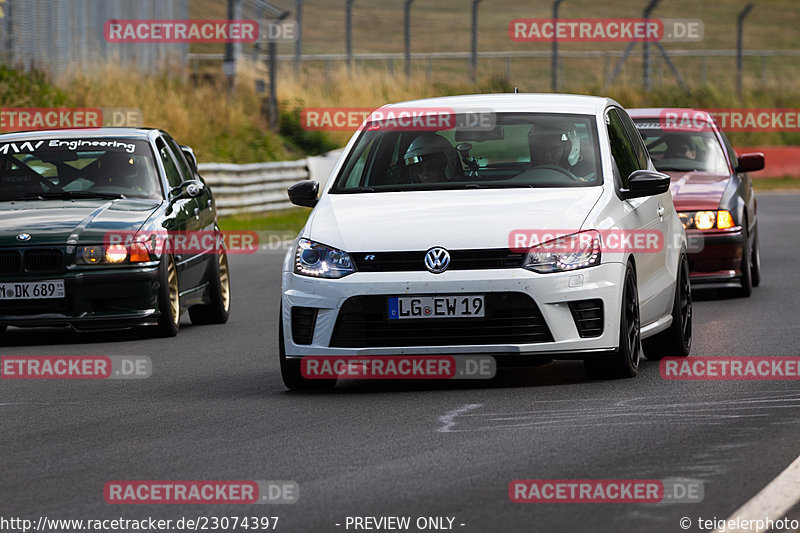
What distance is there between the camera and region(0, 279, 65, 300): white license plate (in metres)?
12.3

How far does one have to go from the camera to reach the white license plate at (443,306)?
8914 millimetres

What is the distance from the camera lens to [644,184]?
980 centimetres

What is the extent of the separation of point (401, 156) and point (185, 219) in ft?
12.2

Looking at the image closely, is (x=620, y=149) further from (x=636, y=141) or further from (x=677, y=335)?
(x=677, y=335)

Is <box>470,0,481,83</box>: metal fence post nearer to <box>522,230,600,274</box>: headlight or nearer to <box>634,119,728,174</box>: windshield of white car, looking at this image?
<box>634,119,728,174</box>: windshield of white car

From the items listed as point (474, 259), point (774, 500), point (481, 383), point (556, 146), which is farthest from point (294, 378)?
point (774, 500)

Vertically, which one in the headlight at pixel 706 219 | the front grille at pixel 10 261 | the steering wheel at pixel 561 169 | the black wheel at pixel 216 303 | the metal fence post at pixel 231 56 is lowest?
the black wheel at pixel 216 303

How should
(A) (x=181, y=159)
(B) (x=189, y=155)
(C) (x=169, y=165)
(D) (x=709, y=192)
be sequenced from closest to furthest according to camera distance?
(C) (x=169, y=165), (A) (x=181, y=159), (D) (x=709, y=192), (B) (x=189, y=155)

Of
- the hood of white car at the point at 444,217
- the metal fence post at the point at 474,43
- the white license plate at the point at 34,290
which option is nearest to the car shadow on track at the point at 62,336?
the white license plate at the point at 34,290

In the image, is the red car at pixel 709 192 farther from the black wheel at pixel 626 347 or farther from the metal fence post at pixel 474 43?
the metal fence post at pixel 474 43

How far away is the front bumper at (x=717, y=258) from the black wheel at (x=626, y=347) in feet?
17.5

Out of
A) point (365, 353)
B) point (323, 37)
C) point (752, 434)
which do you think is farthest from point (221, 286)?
point (323, 37)

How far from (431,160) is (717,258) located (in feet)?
17.8

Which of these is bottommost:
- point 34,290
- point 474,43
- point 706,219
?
point 34,290
